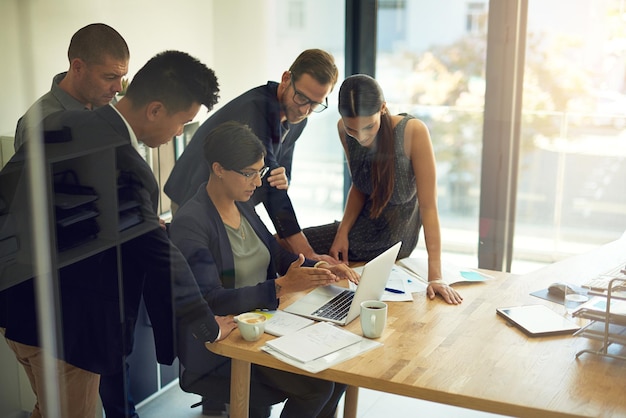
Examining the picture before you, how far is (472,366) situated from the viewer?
1.58 m

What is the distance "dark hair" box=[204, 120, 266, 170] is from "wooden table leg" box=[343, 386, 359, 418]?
31.8 inches

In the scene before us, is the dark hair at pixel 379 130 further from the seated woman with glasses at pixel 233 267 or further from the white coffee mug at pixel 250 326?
the white coffee mug at pixel 250 326

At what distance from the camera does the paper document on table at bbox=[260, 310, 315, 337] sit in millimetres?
1713

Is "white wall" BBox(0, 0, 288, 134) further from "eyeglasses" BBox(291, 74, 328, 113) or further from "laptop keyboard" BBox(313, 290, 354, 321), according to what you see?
"laptop keyboard" BBox(313, 290, 354, 321)

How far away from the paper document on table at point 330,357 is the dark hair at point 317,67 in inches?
34.2

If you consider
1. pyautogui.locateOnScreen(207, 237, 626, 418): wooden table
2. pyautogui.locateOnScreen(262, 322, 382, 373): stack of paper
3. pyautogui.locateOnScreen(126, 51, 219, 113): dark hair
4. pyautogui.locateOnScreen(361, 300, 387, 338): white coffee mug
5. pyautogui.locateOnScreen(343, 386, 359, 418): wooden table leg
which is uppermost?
pyautogui.locateOnScreen(126, 51, 219, 113): dark hair

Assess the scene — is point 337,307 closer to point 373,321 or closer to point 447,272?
point 373,321

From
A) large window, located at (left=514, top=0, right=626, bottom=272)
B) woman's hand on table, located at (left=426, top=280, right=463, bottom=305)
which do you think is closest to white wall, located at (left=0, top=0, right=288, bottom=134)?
woman's hand on table, located at (left=426, top=280, right=463, bottom=305)

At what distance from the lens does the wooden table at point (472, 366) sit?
4.74 ft

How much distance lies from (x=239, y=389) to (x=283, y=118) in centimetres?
83

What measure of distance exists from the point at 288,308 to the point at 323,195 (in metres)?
0.65

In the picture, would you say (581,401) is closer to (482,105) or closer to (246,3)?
(246,3)

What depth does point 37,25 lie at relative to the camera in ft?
4.78

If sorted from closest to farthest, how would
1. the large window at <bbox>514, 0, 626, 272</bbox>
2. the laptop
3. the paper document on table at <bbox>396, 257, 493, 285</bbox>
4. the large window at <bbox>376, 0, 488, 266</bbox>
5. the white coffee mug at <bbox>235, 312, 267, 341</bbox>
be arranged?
the white coffee mug at <bbox>235, 312, 267, 341</bbox> → the laptop → the paper document on table at <bbox>396, 257, 493, 285</bbox> → the large window at <bbox>514, 0, 626, 272</bbox> → the large window at <bbox>376, 0, 488, 266</bbox>
